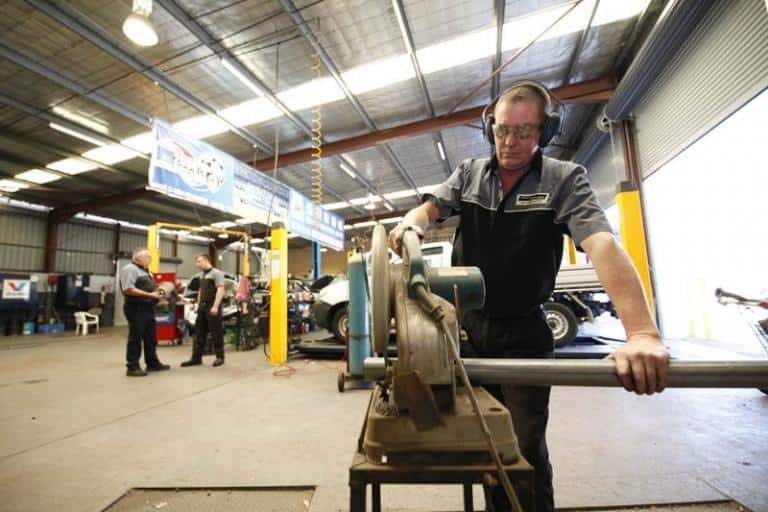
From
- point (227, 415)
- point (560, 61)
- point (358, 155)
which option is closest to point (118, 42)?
point (358, 155)

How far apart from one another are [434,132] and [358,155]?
2.10 m

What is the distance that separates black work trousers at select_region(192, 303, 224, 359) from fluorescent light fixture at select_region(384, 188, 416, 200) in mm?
7635

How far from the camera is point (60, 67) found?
5215 mm

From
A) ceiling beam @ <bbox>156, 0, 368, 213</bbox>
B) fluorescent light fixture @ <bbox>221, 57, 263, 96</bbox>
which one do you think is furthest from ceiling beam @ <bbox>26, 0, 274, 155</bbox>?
ceiling beam @ <bbox>156, 0, 368, 213</bbox>

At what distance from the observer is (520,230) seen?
114cm

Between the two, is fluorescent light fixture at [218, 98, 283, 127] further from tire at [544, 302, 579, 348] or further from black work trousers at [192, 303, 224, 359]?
tire at [544, 302, 579, 348]

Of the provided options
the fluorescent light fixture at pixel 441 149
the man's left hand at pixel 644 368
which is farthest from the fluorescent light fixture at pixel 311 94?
the man's left hand at pixel 644 368

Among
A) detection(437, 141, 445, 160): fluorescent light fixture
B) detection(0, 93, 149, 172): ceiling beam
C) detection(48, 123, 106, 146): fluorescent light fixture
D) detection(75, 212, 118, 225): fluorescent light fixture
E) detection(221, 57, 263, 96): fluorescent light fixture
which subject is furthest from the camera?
detection(75, 212, 118, 225): fluorescent light fixture

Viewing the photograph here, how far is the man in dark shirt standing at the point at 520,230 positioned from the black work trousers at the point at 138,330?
450cm

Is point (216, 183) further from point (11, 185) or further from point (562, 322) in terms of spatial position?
point (11, 185)

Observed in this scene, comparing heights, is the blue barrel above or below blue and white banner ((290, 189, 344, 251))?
below

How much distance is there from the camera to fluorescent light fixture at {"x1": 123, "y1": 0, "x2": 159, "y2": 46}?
3307 millimetres

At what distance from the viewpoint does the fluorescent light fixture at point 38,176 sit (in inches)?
359

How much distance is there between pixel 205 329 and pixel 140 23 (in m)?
3.76
